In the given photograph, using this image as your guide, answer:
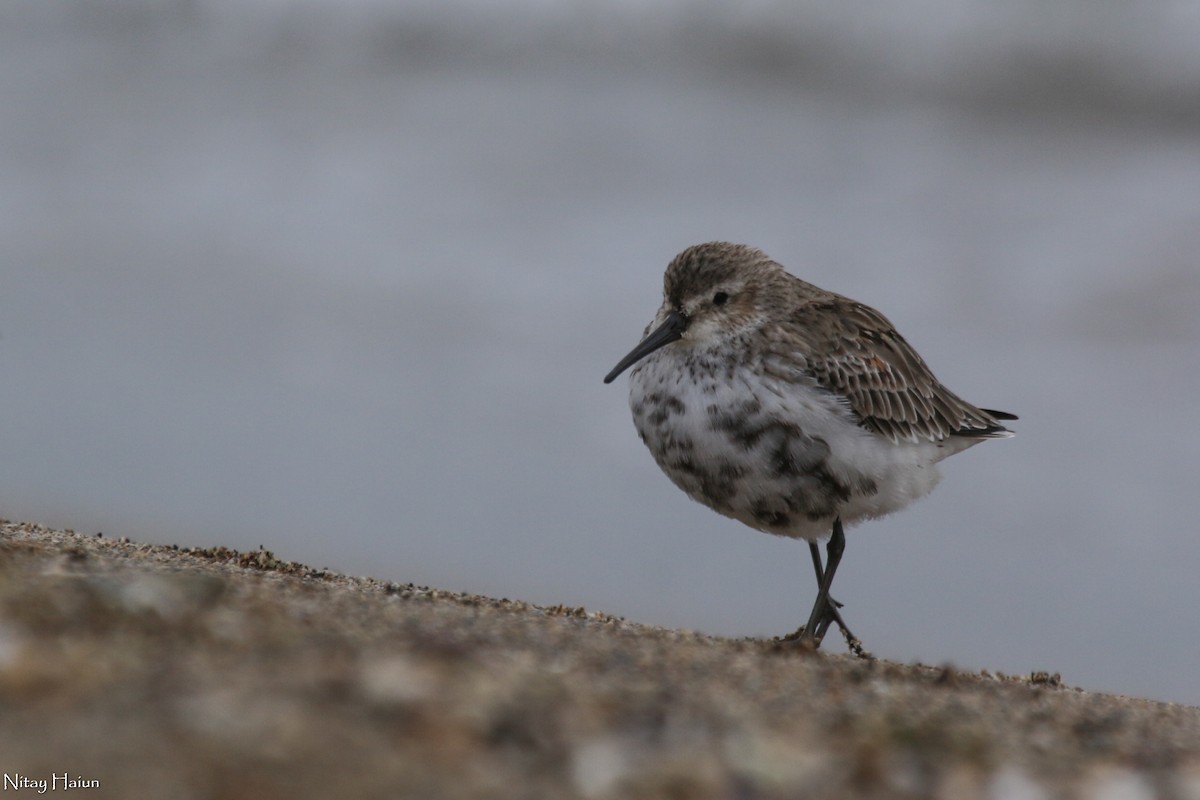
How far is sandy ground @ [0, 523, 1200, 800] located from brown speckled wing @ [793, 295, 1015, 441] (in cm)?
213

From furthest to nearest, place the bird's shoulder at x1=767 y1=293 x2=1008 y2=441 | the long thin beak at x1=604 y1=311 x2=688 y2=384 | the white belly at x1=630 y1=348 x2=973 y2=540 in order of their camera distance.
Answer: the long thin beak at x1=604 y1=311 x2=688 y2=384
the bird's shoulder at x1=767 y1=293 x2=1008 y2=441
the white belly at x1=630 y1=348 x2=973 y2=540

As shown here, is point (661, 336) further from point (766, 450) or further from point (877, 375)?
point (877, 375)

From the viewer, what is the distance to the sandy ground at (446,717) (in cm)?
239

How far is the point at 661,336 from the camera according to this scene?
256 inches

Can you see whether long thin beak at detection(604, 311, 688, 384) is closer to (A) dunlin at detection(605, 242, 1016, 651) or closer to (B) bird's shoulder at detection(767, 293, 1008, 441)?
(A) dunlin at detection(605, 242, 1016, 651)

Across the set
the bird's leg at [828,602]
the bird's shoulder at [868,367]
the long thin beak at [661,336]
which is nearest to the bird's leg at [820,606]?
the bird's leg at [828,602]

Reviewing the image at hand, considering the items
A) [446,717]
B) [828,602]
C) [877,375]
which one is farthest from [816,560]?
[446,717]

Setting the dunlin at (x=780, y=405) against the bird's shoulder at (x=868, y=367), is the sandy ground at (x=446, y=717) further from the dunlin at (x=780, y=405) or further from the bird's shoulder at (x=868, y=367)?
the bird's shoulder at (x=868, y=367)

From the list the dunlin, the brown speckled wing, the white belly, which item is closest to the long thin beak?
the dunlin

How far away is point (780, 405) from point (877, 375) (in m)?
0.86

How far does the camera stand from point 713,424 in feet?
19.6

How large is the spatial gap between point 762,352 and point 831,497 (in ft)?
2.75

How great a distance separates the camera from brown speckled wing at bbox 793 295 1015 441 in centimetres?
630

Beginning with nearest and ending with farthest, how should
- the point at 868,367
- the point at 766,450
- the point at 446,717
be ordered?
the point at 446,717, the point at 766,450, the point at 868,367
